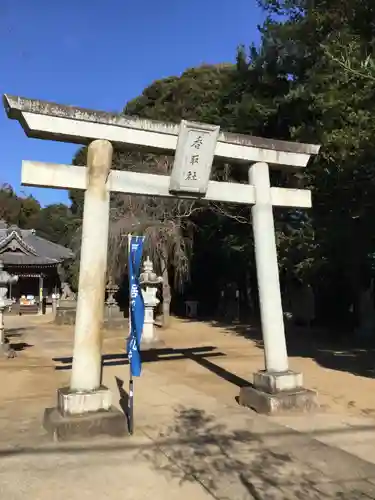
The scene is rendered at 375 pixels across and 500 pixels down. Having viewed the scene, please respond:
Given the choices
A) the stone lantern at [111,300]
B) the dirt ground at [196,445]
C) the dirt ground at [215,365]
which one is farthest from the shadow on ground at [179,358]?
the stone lantern at [111,300]

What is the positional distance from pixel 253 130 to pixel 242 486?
45.6 ft

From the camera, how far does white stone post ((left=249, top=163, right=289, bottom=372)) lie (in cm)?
698

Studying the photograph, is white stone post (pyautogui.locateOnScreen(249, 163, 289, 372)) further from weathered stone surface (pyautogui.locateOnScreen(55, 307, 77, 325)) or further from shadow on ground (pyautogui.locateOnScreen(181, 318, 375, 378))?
weathered stone surface (pyautogui.locateOnScreen(55, 307, 77, 325))

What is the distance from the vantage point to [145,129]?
253 inches

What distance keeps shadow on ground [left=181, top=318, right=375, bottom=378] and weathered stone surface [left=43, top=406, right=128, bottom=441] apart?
5.99 meters

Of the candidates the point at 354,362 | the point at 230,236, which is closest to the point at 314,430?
the point at 354,362

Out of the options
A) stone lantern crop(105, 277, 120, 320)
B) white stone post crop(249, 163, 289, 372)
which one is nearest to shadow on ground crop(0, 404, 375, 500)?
white stone post crop(249, 163, 289, 372)

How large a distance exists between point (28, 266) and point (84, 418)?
28.0 metres

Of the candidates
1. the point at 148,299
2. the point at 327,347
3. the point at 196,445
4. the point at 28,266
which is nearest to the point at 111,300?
the point at 148,299

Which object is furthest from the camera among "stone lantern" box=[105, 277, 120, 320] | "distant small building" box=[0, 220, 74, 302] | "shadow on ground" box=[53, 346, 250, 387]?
"distant small building" box=[0, 220, 74, 302]

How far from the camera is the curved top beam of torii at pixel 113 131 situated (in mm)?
5746

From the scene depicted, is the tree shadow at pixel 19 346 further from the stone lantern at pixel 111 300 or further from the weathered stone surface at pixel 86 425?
the weathered stone surface at pixel 86 425

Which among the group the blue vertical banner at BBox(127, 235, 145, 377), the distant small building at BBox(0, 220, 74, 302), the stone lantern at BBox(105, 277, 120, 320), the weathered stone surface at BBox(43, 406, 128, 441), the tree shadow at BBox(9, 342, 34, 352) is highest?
the distant small building at BBox(0, 220, 74, 302)

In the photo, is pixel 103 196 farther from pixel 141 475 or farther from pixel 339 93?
pixel 339 93
